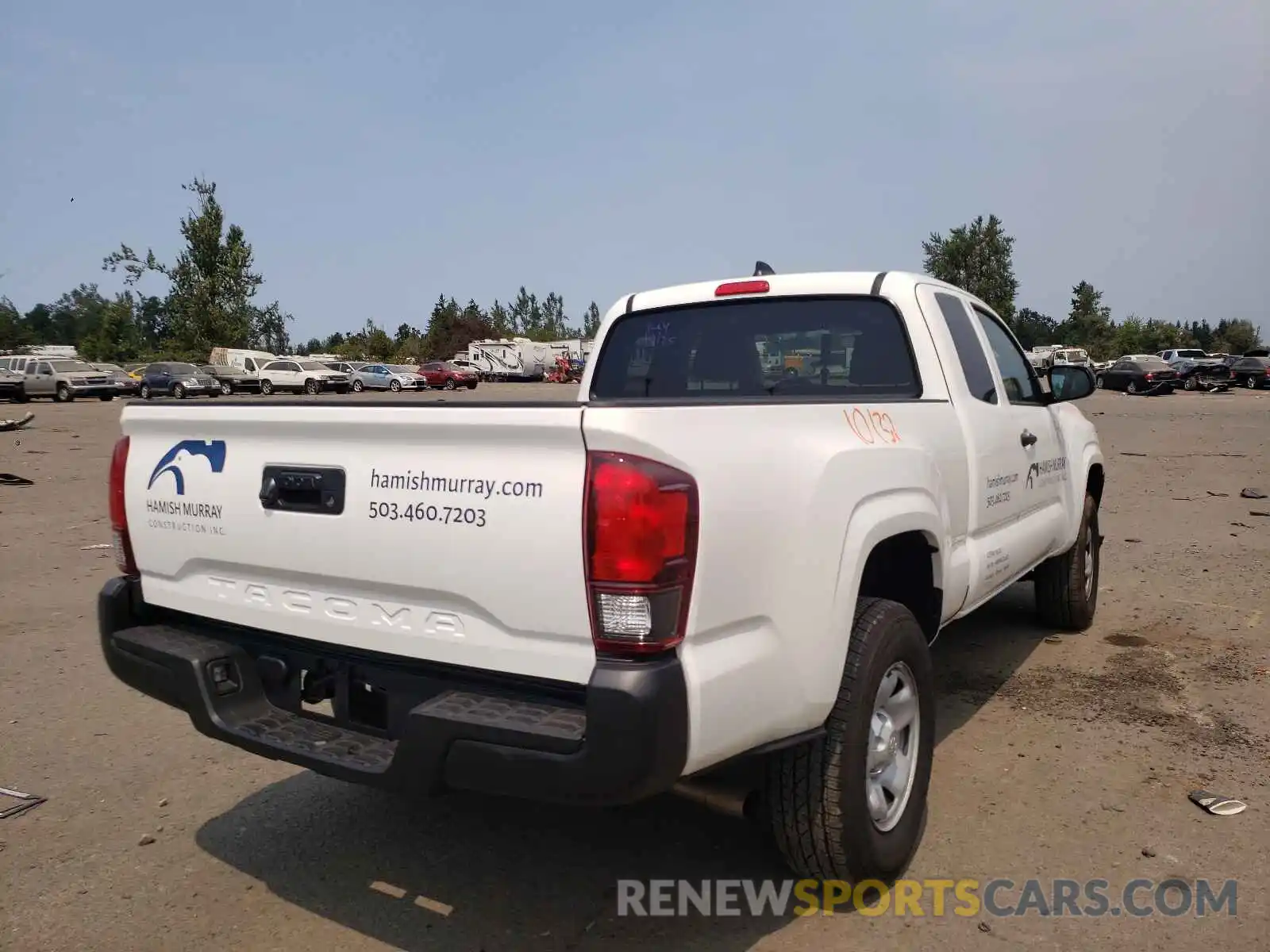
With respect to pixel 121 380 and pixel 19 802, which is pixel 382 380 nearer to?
pixel 121 380

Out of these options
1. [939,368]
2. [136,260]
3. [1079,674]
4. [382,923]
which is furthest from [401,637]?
[136,260]

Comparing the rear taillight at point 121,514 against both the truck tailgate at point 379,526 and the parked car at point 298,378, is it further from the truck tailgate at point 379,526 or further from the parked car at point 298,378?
the parked car at point 298,378

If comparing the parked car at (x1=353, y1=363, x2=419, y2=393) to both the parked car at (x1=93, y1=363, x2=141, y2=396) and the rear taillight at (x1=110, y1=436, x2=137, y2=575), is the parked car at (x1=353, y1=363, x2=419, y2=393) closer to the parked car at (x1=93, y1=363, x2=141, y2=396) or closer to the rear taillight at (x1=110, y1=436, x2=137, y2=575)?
the parked car at (x1=93, y1=363, x2=141, y2=396)

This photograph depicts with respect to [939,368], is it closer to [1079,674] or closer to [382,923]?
[1079,674]

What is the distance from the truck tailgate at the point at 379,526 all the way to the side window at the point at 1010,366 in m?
3.06

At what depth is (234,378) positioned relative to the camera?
148 feet

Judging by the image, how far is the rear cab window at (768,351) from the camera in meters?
4.14

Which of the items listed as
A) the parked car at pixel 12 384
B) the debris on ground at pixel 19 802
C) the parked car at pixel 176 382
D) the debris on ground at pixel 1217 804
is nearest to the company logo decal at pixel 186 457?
the debris on ground at pixel 19 802

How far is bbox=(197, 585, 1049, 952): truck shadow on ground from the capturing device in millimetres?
2869

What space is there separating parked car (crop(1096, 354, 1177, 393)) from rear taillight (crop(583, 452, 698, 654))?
39309 millimetres

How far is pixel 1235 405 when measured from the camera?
29500mm

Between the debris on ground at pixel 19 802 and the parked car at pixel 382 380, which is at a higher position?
the parked car at pixel 382 380

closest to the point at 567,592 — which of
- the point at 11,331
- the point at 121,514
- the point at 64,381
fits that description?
the point at 121,514

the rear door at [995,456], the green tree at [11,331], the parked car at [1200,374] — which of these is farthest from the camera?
the green tree at [11,331]
